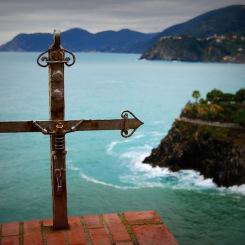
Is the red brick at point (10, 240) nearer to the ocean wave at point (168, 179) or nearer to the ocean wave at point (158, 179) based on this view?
the ocean wave at point (158, 179)

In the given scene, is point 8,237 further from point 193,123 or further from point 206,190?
point 193,123

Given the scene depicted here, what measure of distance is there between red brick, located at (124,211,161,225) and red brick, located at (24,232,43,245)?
133cm

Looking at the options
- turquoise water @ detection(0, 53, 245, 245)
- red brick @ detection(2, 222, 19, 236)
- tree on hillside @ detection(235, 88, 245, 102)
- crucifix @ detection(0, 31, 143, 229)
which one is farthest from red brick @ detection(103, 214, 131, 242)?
tree on hillside @ detection(235, 88, 245, 102)

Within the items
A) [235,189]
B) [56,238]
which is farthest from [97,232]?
[235,189]

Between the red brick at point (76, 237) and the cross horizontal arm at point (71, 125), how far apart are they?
4.63 ft

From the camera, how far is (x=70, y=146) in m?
61.5

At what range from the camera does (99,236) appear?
6.29m

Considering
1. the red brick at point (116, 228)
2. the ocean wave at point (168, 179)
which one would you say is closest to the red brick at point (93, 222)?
the red brick at point (116, 228)

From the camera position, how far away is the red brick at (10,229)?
634 cm

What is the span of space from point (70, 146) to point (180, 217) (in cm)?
2891

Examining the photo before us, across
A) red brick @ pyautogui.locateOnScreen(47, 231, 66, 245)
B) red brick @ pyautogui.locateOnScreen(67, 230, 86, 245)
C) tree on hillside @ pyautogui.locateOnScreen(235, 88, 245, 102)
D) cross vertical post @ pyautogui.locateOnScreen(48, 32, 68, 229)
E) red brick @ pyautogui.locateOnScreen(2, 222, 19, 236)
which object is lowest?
tree on hillside @ pyautogui.locateOnScreen(235, 88, 245, 102)

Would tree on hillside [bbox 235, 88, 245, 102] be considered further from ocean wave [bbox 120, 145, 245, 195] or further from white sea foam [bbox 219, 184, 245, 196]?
white sea foam [bbox 219, 184, 245, 196]

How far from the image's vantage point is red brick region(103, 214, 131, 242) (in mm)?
6242

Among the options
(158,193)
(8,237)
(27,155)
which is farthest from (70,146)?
(8,237)
